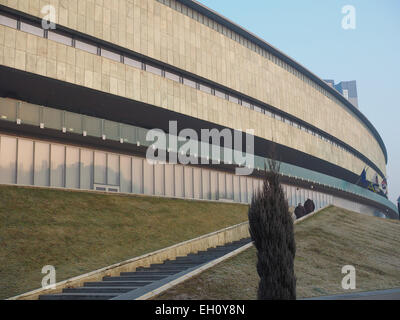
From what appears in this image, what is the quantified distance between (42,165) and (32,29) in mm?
8881

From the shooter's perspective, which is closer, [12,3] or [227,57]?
[12,3]

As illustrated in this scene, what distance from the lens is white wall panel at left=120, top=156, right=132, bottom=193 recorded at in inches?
1526

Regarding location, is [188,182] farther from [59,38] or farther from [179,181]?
[59,38]

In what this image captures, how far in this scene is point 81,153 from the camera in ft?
118

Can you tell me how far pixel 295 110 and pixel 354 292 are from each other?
41227 millimetres

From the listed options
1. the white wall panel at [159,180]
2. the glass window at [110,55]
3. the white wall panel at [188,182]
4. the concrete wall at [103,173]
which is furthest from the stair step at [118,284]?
the white wall panel at [188,182]

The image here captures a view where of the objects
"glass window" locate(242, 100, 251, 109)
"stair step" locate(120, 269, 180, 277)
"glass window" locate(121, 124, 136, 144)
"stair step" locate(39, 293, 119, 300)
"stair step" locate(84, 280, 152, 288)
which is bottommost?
"stair step" locate(39, 293, 119, 300)

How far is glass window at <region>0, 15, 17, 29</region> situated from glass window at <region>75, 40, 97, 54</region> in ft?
15.1

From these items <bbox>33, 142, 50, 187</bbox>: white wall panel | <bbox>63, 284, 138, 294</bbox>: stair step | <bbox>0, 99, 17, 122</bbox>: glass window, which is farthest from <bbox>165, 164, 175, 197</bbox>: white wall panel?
<bbox>63, 284, 138, 294</bbox>: stair step

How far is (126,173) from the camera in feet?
129

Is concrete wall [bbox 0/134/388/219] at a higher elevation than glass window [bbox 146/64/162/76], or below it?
below

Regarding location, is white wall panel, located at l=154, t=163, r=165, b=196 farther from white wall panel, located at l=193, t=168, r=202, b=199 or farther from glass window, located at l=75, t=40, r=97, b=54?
glass window, located at l=75, t=40, r=97, b=54
